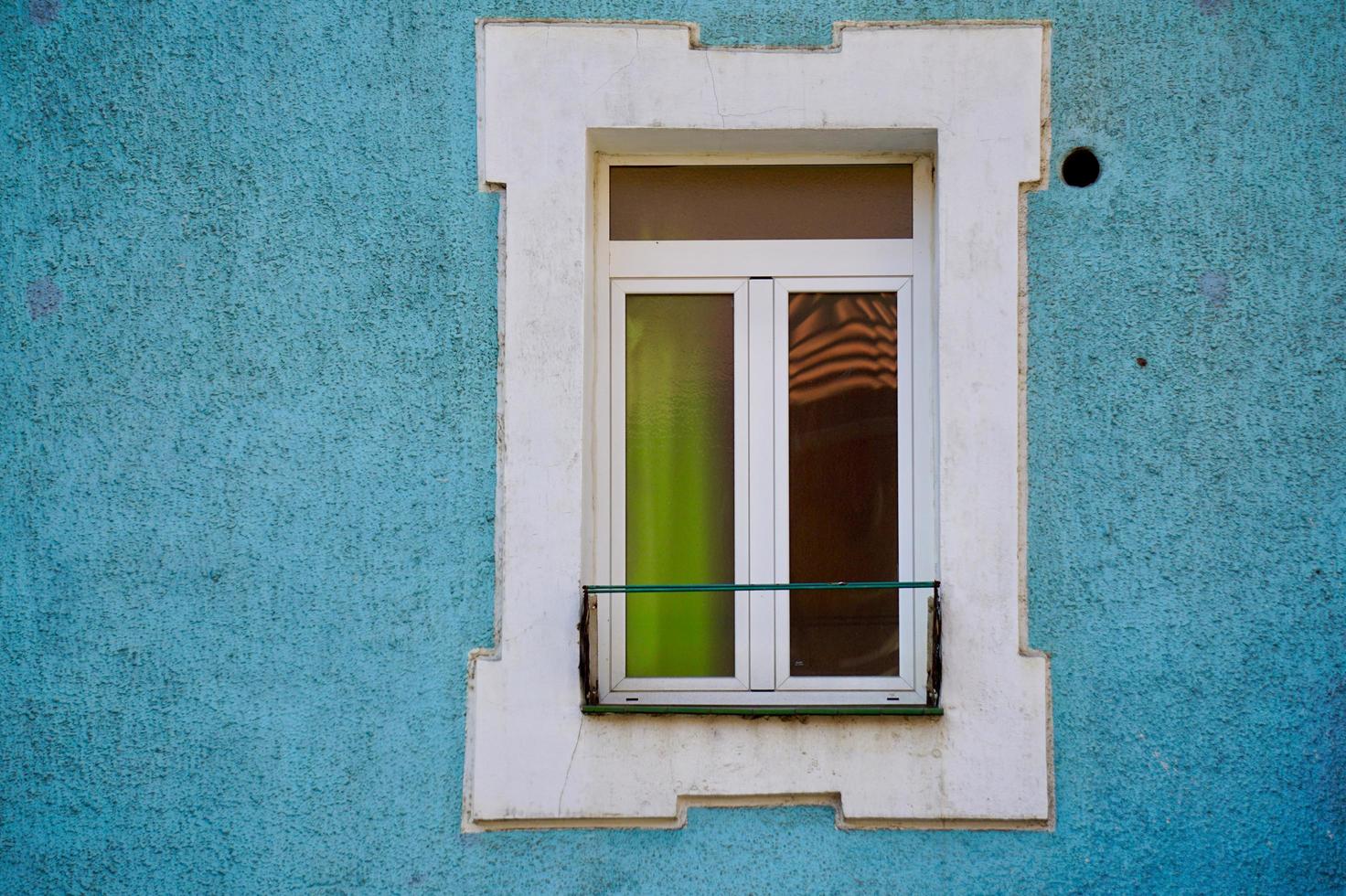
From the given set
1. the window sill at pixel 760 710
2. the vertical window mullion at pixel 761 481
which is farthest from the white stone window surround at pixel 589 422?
the vertical window mullion at pixel 761 481

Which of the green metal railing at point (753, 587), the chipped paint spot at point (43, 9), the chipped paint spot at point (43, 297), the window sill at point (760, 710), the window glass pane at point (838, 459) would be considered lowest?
the window sill at point (760, 710)

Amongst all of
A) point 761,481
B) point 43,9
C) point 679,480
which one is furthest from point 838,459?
point 43,9

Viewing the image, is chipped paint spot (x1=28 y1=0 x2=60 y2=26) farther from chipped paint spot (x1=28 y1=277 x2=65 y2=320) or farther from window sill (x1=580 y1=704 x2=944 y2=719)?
window sill (x1=580 y1=704 x2=944 y2=719)

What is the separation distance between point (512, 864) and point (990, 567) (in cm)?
156

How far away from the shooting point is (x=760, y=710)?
2.93 metres

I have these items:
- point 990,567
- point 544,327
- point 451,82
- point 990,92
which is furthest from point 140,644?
point 990,92

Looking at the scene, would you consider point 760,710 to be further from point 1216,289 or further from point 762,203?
point 1216,289

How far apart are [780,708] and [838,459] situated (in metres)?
0.76

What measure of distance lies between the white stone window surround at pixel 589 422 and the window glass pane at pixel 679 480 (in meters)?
0.22

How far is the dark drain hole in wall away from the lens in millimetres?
3047

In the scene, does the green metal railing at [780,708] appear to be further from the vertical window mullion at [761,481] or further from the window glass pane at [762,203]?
the window glass pane at [762,203]

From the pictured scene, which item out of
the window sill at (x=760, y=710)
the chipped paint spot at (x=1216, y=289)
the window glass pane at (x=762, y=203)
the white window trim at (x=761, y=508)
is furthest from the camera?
the window glass pane at (x=762, y=203)

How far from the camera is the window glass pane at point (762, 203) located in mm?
3250

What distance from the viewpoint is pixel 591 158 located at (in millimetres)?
3176
